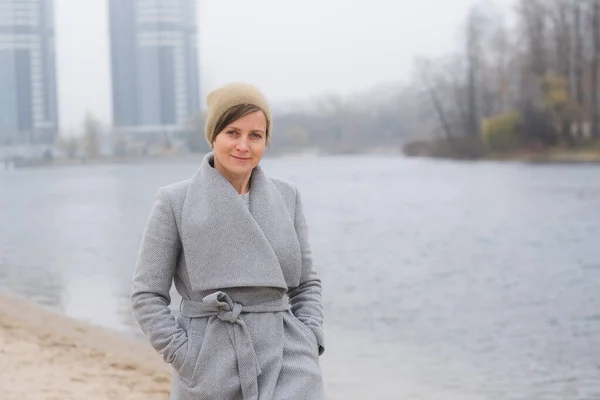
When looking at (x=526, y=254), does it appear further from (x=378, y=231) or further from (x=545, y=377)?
(x=545, y=377)

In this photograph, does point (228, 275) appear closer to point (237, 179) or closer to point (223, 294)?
point (223, 294)

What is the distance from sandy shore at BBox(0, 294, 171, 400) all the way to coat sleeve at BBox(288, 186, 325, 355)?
2.65m

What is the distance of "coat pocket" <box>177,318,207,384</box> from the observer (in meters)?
1.44

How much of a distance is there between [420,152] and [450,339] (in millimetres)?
36288

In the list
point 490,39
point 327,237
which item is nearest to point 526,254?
point 327,237

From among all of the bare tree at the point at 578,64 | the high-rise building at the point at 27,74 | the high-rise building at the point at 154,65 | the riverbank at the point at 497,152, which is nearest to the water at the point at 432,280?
the high-rise building at the point at 154,65

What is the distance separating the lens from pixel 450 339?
24.8 ft

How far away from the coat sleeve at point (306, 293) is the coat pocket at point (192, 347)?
17 cm

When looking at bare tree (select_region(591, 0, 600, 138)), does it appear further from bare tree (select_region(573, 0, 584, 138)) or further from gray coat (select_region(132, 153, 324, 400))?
gray coat (select_region(132, 153, 324, 400))

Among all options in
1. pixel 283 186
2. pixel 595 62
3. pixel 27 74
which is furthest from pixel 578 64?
pixel 283 186

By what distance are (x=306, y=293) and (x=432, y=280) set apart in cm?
1016

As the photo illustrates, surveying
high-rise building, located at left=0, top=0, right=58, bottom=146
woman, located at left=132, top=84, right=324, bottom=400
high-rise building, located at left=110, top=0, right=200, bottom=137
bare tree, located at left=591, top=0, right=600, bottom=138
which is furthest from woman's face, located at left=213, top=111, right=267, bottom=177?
high-rise building, located at left=0, top=0, right=58, bottom=146

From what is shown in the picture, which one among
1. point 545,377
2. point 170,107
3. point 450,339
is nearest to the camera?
point 545,377

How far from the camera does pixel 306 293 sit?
1554mm
